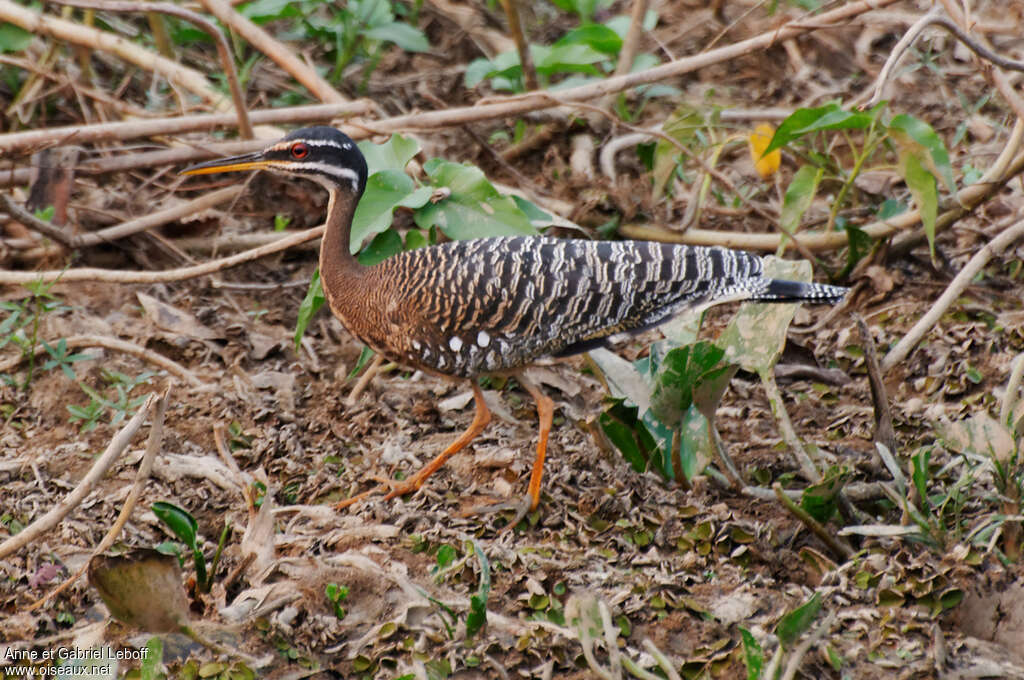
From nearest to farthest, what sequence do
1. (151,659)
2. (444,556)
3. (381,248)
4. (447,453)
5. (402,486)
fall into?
(151,659)
(444,556)
(402,486)
(447,453)
(381,248)

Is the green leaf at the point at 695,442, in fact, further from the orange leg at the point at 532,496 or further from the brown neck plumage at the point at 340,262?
the brown neck plumage at the point at 340,262

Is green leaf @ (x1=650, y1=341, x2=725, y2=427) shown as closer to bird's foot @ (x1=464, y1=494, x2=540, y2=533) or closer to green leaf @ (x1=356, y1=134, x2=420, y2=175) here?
bird's foot @ (x1=464, y1=494, x2=540, y2=533)

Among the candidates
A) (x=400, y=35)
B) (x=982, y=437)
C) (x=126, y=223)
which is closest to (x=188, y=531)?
(x=982, y=437)

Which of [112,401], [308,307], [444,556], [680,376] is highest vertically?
[680,376]

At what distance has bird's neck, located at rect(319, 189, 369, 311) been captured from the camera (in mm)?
4129

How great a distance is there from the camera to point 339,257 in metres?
4.18

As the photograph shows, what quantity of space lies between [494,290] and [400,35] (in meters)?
3.24

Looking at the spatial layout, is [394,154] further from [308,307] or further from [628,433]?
[628,433]

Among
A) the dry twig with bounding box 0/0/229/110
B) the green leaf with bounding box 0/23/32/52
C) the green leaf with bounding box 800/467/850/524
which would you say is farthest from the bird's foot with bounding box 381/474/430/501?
the green leaf with bounding box 0/23/32/52

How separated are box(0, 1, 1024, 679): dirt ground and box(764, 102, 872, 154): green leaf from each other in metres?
0.91

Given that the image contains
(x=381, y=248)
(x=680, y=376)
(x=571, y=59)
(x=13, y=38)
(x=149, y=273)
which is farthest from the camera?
(x=571, y=59)

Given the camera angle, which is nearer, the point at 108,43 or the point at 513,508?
the point at 513,508

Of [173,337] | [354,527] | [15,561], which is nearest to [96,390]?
[173,337]

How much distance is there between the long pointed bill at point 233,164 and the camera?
162 inches
